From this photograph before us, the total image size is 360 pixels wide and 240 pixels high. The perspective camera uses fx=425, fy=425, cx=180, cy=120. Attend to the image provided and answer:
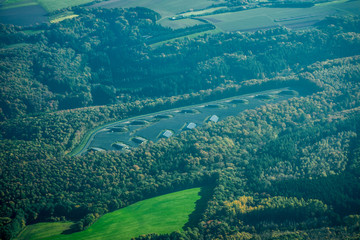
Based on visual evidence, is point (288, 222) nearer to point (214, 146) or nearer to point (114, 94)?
point (214, 146)

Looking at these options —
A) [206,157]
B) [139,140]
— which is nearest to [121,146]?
[139,140]

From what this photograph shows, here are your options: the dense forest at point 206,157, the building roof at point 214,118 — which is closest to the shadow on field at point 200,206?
the dense forest at point 206,157

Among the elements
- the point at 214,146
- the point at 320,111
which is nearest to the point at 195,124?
the point at 214,146

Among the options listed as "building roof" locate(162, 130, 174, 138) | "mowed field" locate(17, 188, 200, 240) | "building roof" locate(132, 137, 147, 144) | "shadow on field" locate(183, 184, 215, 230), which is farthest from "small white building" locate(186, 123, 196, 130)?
"mowed field" locate(17, 188, 200, 240)

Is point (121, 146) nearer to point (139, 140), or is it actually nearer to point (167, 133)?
point (139, 140)

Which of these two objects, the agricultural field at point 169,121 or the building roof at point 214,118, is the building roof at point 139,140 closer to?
the agricultural field at point 169,121
